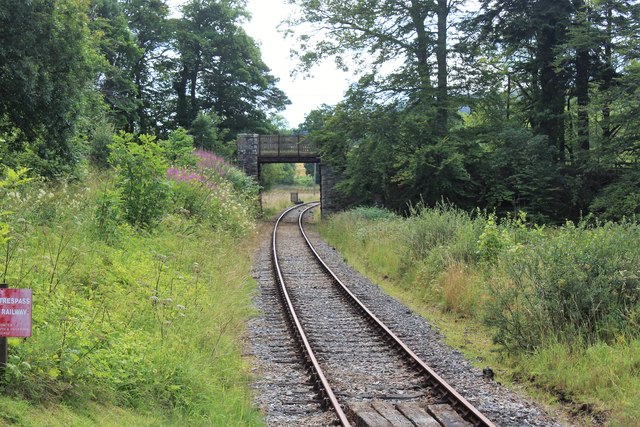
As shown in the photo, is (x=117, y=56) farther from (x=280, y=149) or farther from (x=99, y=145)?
(x=99, y=145)

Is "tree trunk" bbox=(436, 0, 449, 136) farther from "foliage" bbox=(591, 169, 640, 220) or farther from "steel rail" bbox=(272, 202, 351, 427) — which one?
"steel rail" bbox=(272, 202, 351, 427)

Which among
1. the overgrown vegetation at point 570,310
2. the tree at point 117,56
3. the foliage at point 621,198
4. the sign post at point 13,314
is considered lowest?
the overgrown vegetation at point 570,310

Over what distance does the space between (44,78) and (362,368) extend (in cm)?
1120

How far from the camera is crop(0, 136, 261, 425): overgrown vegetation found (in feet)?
16.0

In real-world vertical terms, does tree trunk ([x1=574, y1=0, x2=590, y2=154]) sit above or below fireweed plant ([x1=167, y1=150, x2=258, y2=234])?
above

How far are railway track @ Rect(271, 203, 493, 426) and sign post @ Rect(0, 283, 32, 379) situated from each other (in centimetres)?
302

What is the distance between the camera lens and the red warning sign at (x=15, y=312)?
4.29 m

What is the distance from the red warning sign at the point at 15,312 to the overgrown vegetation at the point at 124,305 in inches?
10.9

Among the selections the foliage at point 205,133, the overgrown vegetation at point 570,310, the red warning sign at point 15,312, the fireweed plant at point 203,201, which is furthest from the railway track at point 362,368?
the foliage at point 205,133

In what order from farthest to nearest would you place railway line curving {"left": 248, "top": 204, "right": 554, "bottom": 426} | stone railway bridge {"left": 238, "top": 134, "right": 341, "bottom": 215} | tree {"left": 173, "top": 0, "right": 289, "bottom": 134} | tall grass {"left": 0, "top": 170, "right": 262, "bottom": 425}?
tree {"left": 173, "top": 0, "right": 289, "bottom": 134} → stone railway bridge {"left": 238, "top": 134, "right": 341, "bottom": 215} → railway line curving {"left": 248, "top": 204, "right": 554, "bottom": 426} → tall grass {"left": 0, "top": 170, "right": 262, "bottom": 425}

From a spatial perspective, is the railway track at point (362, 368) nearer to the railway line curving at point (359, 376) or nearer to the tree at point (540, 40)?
the railway line curving at point (359, 376)

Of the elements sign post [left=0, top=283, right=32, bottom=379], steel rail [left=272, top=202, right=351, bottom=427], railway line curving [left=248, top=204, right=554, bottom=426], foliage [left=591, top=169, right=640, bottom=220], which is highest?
foliage [left=591, top=169, right=640, bottom=220]

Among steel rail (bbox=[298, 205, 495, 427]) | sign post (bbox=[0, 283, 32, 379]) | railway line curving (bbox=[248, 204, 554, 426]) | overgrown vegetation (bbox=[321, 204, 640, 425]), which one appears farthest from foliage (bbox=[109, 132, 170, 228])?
sign post (bbox=[0, 283, 32, 379])

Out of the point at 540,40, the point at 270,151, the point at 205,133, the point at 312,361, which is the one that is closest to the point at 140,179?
the point at 312,361
